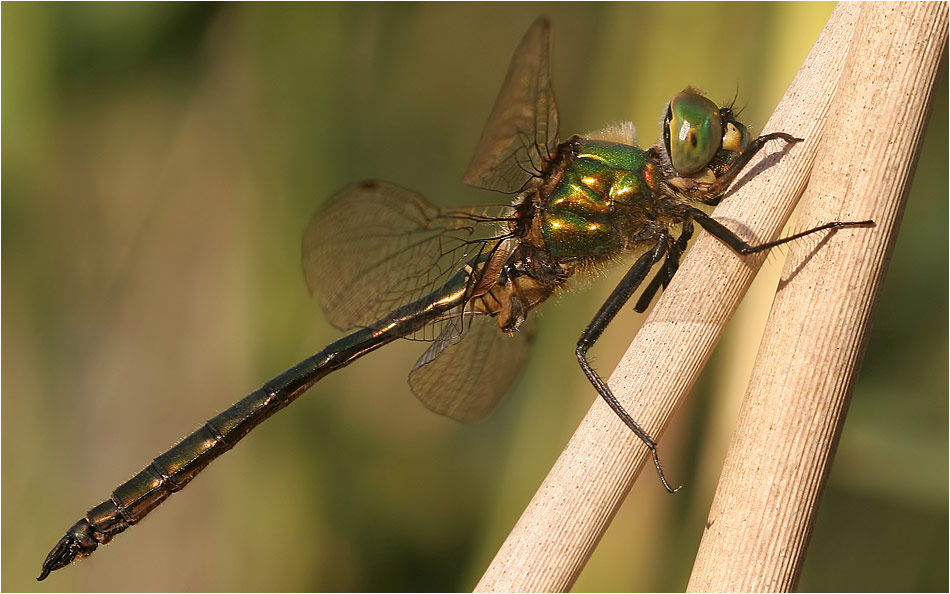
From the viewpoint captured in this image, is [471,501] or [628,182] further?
[471,501]

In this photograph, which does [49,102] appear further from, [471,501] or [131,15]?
[471,501]

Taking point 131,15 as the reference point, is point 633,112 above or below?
below

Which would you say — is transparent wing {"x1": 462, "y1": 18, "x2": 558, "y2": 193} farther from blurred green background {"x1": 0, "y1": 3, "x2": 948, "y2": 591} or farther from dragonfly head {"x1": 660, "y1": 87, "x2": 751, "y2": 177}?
blurred green background {"x1": 0, "y1": 3, "x2": 948, "y2": 591}

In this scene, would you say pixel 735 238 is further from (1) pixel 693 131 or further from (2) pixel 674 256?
(2) pixel 674 256

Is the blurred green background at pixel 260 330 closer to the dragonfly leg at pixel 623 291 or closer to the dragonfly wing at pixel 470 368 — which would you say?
the dragonfly wing at pixel 470 368

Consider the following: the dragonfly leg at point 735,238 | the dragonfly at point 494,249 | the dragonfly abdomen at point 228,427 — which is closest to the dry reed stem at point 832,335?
the dragonfly leg at point 735,238

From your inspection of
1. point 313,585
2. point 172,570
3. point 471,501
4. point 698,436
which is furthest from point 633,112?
point 172,570
